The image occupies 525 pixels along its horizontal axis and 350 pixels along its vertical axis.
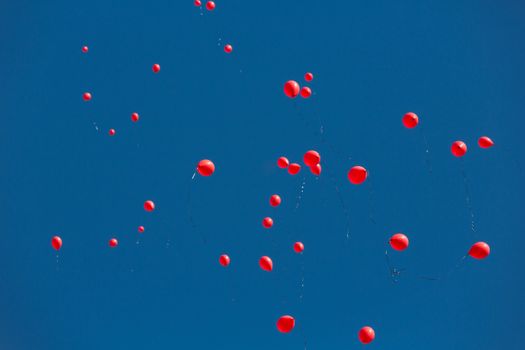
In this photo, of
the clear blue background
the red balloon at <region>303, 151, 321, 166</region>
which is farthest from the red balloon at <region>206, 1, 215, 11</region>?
the red balloon at <region>303, 151, 321, 166</region>

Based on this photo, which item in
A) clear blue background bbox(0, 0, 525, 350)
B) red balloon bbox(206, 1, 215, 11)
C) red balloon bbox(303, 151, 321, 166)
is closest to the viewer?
red balloon bbox(303, 151, 321, 166)

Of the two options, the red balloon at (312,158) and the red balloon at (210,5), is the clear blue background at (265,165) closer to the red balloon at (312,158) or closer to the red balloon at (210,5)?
the red balloon at (210,5)

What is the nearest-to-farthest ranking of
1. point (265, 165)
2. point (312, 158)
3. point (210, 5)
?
point (312, 158)
point (210, 5)
point (265, 165)

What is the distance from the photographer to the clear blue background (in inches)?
173

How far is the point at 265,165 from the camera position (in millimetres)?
4707

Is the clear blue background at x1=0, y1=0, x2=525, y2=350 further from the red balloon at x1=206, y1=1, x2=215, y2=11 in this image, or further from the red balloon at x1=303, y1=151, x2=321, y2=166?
the red balloon at x1=303, y1=151, x2=321, y2=166

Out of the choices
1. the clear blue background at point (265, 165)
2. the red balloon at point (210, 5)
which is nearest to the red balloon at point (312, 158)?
the clear blue background at point (265, 165)

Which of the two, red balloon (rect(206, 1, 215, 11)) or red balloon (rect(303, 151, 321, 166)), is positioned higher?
red balloon (rect(206, 1, 215, 11))

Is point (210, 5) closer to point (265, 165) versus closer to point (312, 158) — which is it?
point (265, 165)

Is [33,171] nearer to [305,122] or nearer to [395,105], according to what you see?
[305,122]

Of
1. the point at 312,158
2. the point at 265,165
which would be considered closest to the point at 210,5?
the point at 265,165

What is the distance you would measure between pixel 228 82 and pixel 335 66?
1173 millimetres

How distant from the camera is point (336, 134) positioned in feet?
15.0

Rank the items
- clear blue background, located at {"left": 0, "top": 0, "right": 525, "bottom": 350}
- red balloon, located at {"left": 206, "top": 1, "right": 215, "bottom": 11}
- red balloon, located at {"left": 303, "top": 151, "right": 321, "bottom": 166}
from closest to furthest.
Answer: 1. red balloon, located at {"left": 303, "top": 151, "right": 321, "bottom": 166}
2. red balloon, located at {"left": 206, "top": 1, "right": 215, "bottom": 11}
3. clear blue background, located at {"left": 0, "top": 0, "right": 525, "bottom": 350}
